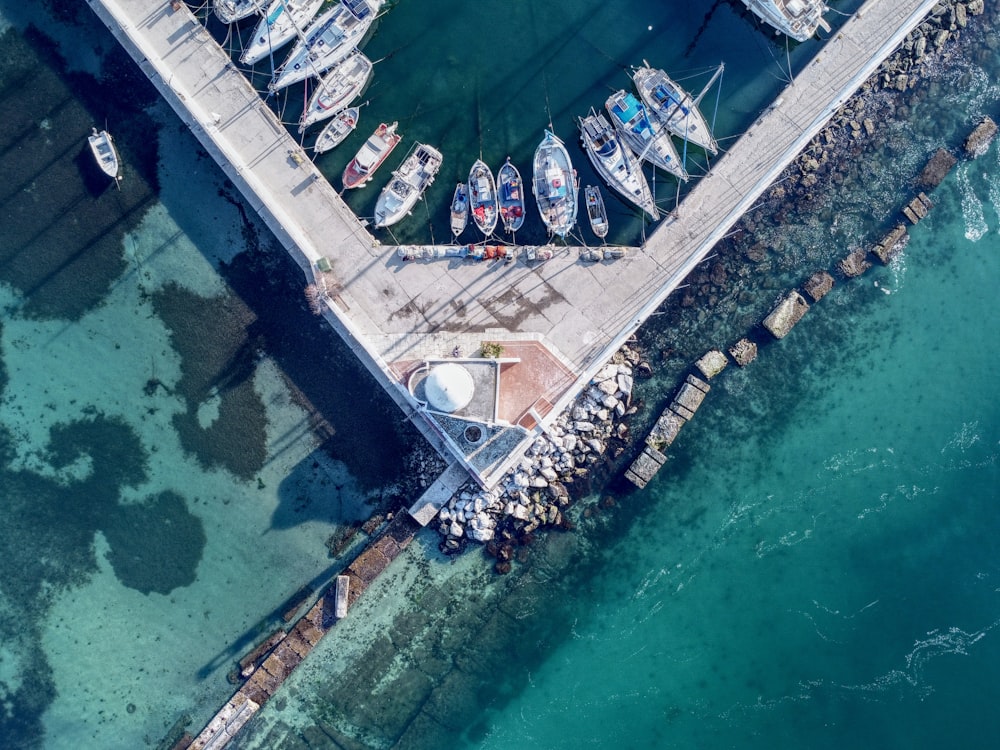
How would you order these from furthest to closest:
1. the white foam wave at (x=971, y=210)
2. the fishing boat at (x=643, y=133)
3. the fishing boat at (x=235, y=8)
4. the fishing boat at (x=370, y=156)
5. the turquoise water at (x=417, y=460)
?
the white foam wave at (x=971, y=210), the turquoise water at (x=417, y=460), the fishing boat at (x=643, y=133), the fishing boat at (x=370, y=156), the fishing boat at (x=235, y=8)

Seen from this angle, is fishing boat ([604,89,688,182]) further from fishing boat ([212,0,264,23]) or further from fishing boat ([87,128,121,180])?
fishing boat ([87,128,121,180])

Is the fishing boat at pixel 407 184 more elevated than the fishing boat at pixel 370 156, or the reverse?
the fishing boat at pixel 370 156

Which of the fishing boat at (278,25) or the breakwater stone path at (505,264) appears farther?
the breakwater stone path at (505,264)

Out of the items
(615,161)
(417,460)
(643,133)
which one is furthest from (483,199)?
(417,460)

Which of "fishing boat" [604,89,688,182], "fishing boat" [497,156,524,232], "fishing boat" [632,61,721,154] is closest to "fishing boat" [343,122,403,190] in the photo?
"fishing boat" [497,156,524,232]

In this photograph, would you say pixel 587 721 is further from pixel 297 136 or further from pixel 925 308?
pixel 297 136

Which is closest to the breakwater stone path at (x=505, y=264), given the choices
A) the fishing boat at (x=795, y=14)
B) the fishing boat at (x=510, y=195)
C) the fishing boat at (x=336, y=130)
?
the fishing boat at (x=336, y=130)

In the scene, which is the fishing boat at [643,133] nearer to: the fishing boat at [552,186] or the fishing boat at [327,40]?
the fishing boat at [552,186]
